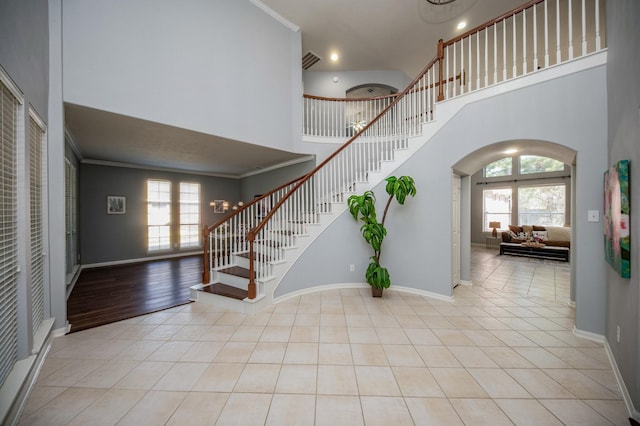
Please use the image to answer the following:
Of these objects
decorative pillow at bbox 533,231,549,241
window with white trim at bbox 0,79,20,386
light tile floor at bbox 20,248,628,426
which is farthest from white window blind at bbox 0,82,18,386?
decorative pillow at bbox 533,231,549,241

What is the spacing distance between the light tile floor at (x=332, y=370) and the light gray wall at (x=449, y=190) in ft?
2.14

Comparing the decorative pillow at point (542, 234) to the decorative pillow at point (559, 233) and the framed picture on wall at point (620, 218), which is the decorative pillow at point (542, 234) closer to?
the decorative pillow at point (559, 233)

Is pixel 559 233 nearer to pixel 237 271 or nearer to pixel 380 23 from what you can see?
pixel 380 23

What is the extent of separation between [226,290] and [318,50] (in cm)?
626

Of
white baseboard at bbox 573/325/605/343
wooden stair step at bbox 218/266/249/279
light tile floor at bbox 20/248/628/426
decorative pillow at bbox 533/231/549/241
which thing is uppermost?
decorative pillow at bbox 533/231/549/241

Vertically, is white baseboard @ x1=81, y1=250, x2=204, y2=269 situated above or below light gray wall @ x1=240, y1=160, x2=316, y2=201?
below

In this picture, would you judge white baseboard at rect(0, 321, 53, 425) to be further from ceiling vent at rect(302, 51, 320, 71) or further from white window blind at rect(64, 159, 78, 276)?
ceiling vent at rect(302, 51, 320, 71)

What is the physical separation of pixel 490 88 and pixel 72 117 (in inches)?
234

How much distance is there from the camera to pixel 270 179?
7.04m

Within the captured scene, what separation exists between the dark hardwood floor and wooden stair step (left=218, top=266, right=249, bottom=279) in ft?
2.33

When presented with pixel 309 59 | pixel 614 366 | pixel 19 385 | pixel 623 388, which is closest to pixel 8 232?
pixel 19 385

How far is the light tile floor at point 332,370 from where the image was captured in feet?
5.44

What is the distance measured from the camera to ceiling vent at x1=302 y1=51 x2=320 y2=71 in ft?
20.6

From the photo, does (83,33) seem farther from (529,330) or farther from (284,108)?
(529,330)
